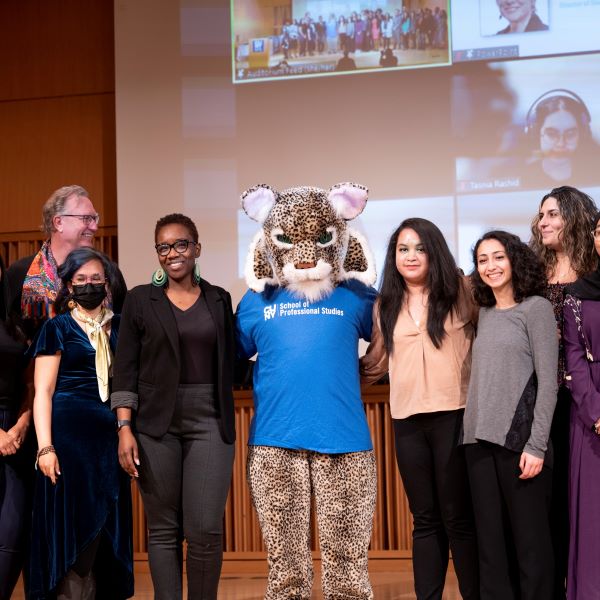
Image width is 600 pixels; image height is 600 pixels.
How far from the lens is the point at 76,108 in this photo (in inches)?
231

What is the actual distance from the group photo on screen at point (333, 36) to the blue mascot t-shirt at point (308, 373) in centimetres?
240

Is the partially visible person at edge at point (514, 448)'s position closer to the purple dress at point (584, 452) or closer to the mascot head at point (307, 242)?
the purple dress at point (584, 452)

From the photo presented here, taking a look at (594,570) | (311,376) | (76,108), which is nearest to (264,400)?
(311,376)

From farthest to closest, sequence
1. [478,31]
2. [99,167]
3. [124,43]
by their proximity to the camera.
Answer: [99,167] → [124,43] → [478,31]

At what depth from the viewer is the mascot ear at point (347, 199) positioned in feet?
9.65

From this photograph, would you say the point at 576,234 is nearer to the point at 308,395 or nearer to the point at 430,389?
the point at 430,389

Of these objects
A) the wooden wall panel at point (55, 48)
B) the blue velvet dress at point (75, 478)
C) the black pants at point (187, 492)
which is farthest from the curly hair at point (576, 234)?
the wooden wall panel at point (55, 48)

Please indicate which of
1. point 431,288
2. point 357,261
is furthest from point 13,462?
point 431,288

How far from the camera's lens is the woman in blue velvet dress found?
116 inches

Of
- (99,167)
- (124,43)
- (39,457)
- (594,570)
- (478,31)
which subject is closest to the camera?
(594,570)

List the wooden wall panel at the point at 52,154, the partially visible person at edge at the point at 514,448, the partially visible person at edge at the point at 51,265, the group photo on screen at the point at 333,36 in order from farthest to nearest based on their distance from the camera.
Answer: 1. the wooden wall panel at the point at 52,154
2. the group photo on screen at the point at 333,36
3. the partially visible person at edge at the point at 51,265
4. the partially visible person at edge at the point at 514,448

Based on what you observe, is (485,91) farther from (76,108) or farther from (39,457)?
(39,457)

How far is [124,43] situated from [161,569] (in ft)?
11.6

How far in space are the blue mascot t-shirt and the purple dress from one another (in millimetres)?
649
